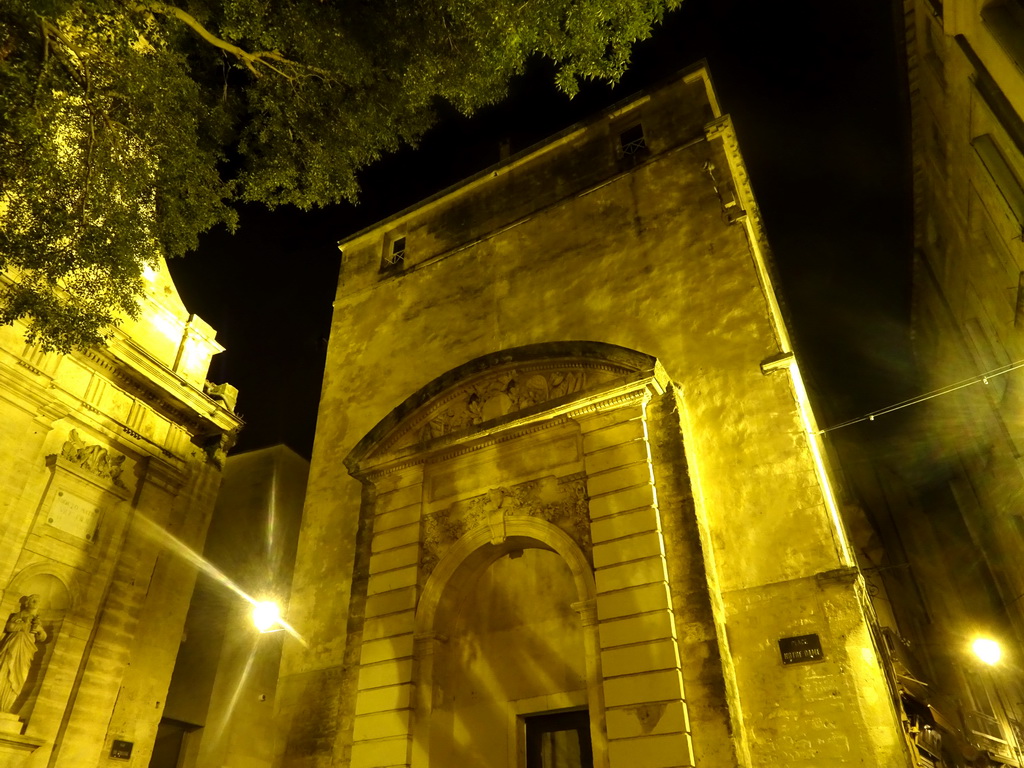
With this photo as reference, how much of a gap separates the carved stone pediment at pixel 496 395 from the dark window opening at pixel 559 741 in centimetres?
396

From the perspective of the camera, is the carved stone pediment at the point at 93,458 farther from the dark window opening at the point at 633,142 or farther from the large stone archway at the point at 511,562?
the dark window opening at the point at 633,142

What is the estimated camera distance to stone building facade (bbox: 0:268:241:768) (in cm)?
1364

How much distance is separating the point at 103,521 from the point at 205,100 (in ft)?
32.9

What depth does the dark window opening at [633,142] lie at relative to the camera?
12055mm

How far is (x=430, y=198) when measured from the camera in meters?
14.5

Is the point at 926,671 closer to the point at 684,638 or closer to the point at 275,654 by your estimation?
the point at 684,638

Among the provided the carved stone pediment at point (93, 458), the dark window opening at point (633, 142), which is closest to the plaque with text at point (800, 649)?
the dark window opening at point (633, 142)

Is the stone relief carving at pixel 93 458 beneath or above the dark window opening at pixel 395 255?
beneath

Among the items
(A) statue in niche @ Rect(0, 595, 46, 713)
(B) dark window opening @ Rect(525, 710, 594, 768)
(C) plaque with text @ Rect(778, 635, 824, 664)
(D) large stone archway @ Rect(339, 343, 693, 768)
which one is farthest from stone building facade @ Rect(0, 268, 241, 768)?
(C) plaque with text @ Rect(778, 635, 824, 664)

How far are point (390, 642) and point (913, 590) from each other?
66.2 feet

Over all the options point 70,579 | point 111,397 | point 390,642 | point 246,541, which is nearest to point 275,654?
point 246,541

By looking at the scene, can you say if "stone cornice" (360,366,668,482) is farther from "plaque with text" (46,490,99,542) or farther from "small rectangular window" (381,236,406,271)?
"plaque with text" (46,490,99,542)

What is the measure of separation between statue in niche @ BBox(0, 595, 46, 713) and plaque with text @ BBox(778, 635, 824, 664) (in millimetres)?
13701

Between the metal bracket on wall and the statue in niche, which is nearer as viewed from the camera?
the metal bracket on wall
